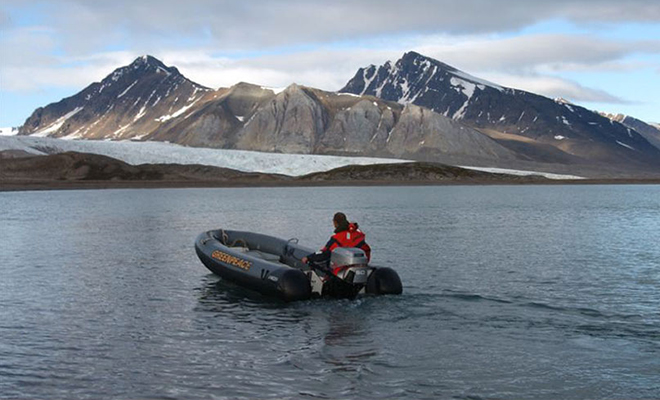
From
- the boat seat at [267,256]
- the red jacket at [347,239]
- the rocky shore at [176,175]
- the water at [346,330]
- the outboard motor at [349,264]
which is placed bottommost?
the water at [346,330]

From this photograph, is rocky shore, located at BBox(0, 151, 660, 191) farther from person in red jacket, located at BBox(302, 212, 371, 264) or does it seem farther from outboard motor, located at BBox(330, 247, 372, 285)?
outboard motor, located at BBox(330, 247, 372, 285)

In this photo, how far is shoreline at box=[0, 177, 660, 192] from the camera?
12131cm

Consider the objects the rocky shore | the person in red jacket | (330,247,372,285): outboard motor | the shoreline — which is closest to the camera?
(330,247,372,285): outboard motor

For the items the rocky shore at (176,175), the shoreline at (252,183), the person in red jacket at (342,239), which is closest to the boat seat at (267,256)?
the person in red jacket at (342,239)

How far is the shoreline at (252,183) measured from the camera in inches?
4776

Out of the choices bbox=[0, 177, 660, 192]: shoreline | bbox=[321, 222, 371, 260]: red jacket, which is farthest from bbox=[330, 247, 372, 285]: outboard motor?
bbox=[0, 177, 660, 192]: shoreline

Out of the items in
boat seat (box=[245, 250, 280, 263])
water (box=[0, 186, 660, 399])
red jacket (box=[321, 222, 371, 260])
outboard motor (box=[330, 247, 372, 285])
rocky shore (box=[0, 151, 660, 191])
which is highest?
rocky shore (box=[0, 151, 660, 191])

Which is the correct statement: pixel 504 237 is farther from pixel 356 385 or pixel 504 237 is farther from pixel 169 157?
pixel 169 157

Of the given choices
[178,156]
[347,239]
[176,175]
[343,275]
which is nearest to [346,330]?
[343,275]

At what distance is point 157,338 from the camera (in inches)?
619

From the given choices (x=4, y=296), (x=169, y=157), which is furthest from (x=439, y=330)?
(x=169, y=157)

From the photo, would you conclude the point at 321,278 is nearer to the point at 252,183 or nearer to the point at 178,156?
the point at 252,183

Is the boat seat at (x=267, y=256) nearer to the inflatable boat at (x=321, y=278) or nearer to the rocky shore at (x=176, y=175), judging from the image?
the inflatable boat at (x=321, y=278)

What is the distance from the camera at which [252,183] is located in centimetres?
14112
